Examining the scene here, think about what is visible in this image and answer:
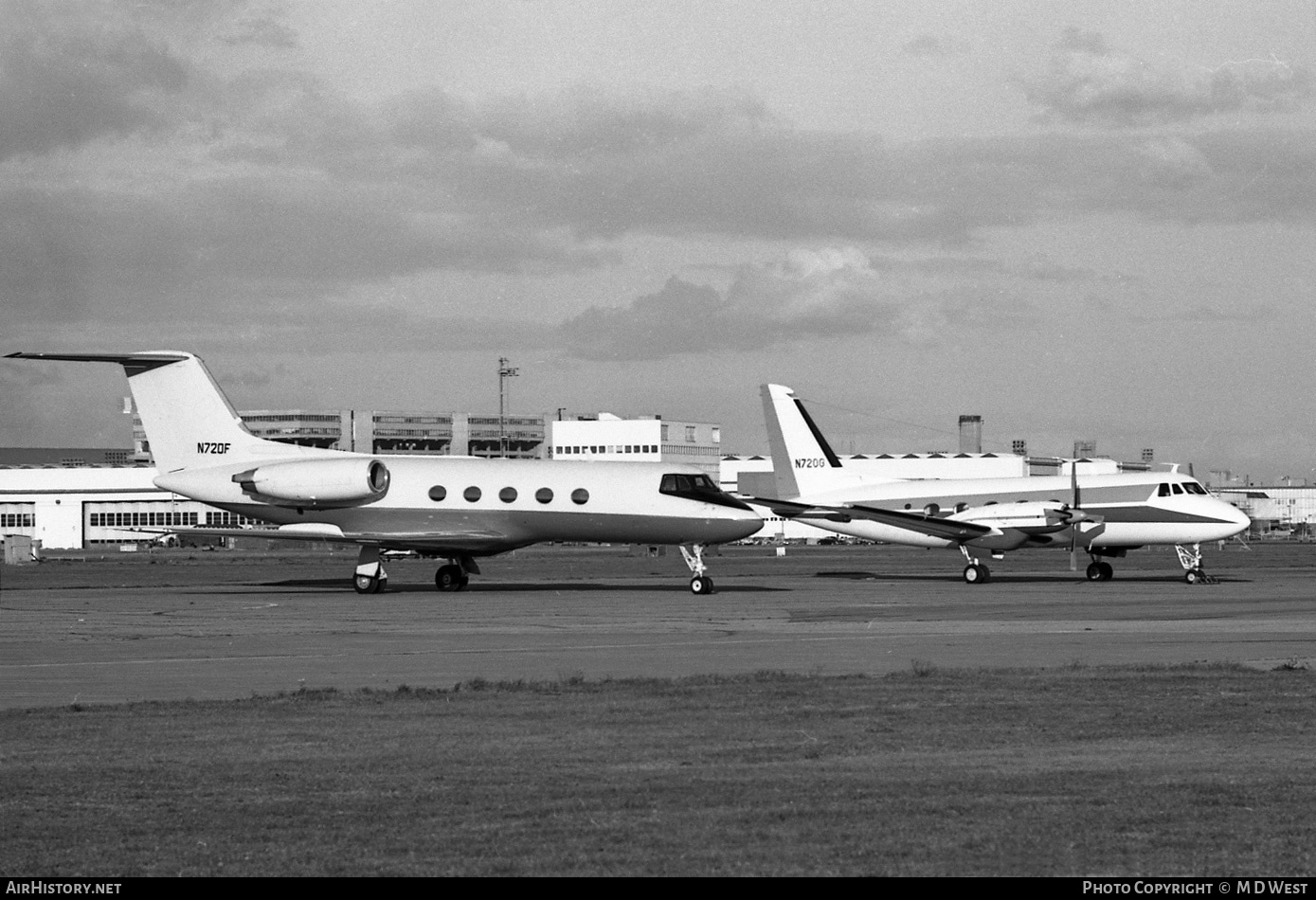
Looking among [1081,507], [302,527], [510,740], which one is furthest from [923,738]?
[1081,507]

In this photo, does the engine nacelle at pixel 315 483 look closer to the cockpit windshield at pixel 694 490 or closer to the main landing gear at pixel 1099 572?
the cockpit windshield at pixel 694 490

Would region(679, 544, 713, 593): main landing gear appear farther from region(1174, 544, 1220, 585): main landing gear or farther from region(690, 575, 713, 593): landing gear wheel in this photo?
region(1174, 544, 1220, 585): main landing gear

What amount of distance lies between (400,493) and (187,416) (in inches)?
280

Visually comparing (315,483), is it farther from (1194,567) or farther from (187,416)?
(1194,567)

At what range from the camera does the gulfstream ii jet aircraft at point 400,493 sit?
4450 centimetres

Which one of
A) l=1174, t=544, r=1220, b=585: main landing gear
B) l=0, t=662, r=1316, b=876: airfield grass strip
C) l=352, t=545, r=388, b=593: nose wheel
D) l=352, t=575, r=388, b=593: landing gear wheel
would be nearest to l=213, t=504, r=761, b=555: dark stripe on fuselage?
l=352, t=545, r=388, b=593: nose wheel

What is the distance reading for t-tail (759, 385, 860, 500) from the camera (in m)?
63.2

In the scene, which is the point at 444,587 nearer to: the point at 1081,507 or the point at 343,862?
the point at 1081,507

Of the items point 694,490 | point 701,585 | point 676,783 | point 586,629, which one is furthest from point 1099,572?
point 676,783

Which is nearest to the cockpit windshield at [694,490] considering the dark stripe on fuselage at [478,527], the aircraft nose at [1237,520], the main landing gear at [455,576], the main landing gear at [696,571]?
the dark stripe on fuselage at [478,527]

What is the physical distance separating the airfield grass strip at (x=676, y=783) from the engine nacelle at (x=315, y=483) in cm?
2772

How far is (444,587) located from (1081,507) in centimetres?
2364

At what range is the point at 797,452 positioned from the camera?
64.1 metres

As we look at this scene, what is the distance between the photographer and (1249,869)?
27.8 ft
